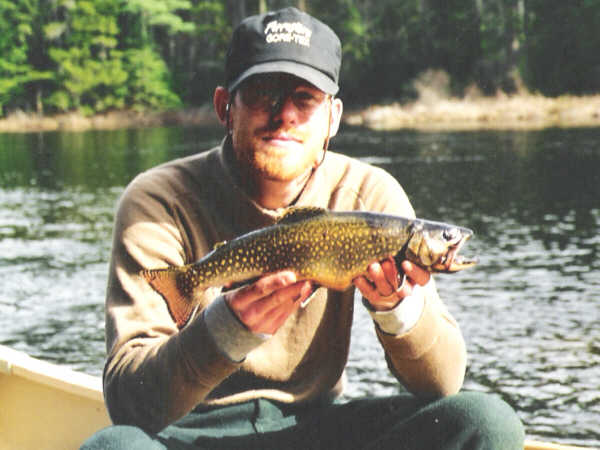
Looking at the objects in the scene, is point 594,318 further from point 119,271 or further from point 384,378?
point 119,271

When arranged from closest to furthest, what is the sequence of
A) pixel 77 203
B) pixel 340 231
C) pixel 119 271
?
1. pixel 340 231
2. pixel 119 271
3. pixel 77 203

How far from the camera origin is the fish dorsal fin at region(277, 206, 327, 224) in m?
2.78

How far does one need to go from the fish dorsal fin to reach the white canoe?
2.00m

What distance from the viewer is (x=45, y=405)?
4668mm

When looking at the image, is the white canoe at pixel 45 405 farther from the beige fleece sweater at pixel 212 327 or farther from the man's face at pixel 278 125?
the man's face at pixel 278 125

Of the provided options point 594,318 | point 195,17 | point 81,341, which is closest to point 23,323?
point 81,341

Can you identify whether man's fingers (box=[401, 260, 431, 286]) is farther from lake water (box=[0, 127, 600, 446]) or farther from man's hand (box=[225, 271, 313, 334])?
lake water (box=[0, 127, 600, 446])

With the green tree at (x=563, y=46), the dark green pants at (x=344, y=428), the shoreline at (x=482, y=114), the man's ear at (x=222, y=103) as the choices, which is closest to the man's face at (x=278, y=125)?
the man's ear at (x=222, y=103)

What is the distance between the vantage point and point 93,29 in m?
56.0

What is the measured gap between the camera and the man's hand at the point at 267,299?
2.68 meters

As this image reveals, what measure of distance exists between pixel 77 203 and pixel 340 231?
64.1ft

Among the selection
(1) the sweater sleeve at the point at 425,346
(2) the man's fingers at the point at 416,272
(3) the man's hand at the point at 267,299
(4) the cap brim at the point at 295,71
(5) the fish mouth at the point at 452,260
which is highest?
(4) the cap brim at the point at 295,71

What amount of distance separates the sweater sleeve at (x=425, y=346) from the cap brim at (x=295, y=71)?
1.41 ft

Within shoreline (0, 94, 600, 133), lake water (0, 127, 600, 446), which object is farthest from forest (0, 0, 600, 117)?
lake water (0, 127, 600, 446)
